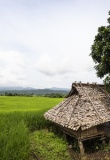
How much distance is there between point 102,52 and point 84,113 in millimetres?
4358

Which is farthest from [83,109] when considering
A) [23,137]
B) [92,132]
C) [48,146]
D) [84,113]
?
[23,137]

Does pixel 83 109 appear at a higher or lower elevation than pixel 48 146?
higher

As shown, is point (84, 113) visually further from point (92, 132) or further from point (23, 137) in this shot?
point (23, 137)

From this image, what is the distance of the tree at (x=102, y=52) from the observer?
45.6ft

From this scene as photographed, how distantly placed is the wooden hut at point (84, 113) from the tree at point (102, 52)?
4.80 ft

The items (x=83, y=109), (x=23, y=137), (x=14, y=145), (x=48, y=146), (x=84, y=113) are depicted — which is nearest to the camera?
(x=14, y=145)

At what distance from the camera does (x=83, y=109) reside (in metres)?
14.1

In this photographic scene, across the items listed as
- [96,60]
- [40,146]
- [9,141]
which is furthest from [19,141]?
[96,60]

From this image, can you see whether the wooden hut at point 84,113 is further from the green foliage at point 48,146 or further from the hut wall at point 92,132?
the green foliage at point 48,146

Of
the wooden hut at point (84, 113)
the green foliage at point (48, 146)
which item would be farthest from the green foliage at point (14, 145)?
the wooden hut at point (84, 113)

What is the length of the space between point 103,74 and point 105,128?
3.92 m

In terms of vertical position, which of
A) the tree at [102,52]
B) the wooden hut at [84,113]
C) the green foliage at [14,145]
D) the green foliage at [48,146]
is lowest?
the green foliage at [48,146]

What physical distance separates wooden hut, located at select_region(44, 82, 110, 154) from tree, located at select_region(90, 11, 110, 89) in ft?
4.80

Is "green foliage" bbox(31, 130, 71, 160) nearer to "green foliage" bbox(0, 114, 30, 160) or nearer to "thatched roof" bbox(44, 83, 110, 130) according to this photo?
"thatched roof" bbox(44, 83, 110, 130)
